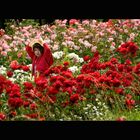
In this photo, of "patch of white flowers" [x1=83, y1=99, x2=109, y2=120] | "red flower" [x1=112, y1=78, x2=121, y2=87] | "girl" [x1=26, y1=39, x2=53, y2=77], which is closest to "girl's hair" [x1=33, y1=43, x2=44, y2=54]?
"girl" [x1=26, y1=39, x2=53, y2=77]

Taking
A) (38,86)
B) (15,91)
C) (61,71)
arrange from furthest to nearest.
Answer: (61,71) → (38,86) → (15,91)

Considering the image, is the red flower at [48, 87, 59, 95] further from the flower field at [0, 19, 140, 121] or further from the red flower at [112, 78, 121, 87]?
the red flower at [112, 78, 121, 87]

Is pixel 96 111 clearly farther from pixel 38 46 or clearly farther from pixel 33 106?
pixel 38 46

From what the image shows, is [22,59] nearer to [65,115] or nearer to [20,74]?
[20,74]

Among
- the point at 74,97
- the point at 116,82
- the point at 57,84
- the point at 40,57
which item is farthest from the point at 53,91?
the point at 40,57

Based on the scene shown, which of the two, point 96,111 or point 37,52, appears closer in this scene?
point 96,111

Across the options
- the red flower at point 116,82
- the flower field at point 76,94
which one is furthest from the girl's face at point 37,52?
the red flower at point 116,82


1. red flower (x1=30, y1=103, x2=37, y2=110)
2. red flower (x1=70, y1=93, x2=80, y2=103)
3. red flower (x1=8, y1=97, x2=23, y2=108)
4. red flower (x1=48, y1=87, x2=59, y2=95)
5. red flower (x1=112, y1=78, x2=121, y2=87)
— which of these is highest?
red flower (x1=112, y1=78, x2=121, y2=87)

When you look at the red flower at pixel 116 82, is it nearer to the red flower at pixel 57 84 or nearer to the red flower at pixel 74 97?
the red flower at pixel 74 97

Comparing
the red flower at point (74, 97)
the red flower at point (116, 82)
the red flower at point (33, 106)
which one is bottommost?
the red flower at point (33, 106)

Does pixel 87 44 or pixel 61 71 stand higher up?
pixel 87 44

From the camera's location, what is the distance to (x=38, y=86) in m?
4.91
